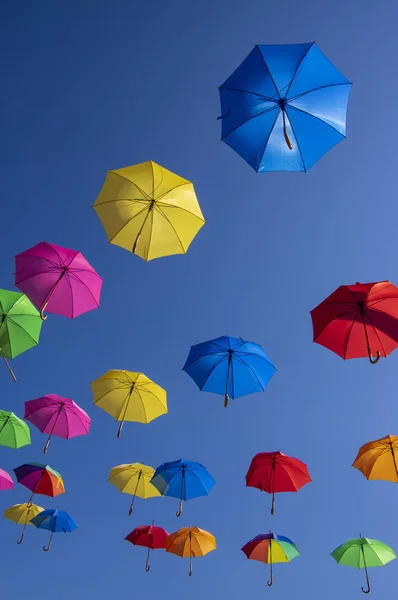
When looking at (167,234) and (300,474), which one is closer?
(167,234)

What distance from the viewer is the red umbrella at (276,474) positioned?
51.2 feet

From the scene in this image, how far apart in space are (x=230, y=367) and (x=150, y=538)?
26.3ft

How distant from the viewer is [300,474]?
1595cm

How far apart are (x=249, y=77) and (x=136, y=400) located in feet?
35.1

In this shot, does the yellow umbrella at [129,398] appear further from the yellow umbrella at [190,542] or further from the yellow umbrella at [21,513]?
the yellow umbrella at [21,513]

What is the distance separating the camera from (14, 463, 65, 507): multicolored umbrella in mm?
18000

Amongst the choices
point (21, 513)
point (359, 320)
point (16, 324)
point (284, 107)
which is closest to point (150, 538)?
point (21, 513)

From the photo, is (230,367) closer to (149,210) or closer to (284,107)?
(149,210)

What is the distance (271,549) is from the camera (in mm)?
17172

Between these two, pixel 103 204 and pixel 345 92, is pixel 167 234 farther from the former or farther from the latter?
pixel 345 92

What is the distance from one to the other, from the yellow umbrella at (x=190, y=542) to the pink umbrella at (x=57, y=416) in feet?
16.8

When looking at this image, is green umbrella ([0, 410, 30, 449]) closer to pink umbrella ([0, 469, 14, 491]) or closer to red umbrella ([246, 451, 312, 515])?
pink umbrella ([0, 469, 14, 491])

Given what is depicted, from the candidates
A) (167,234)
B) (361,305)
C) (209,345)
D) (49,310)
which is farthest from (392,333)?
(49,310)

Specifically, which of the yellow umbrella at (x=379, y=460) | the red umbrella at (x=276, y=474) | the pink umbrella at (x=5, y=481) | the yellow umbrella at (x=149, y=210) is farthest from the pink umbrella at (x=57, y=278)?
the yellow umbrella at (x=379, y=460)
